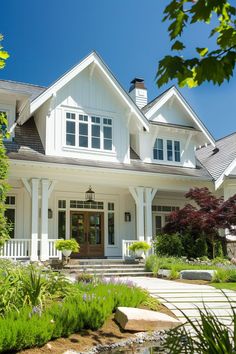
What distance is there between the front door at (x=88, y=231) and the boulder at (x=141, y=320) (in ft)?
37.6

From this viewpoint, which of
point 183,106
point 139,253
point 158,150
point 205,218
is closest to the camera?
point 205,218

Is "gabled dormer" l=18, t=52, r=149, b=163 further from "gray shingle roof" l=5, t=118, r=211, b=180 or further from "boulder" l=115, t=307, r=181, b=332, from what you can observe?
"boulder" l=115, t=307, r=181, b=332

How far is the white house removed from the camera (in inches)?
622

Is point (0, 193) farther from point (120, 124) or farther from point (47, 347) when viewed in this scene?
point (120, 124)

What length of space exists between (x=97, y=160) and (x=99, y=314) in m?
11.3

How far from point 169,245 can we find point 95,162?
14.8ft

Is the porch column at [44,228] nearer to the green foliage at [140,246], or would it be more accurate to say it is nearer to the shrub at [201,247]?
the green foliage at [140,246]

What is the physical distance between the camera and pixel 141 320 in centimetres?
676

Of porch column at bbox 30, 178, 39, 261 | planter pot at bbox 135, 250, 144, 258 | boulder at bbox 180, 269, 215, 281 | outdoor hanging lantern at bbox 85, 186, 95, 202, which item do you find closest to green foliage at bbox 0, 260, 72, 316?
boulder at bbox 180, 269, 215, 281

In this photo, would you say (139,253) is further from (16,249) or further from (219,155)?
(219,155)

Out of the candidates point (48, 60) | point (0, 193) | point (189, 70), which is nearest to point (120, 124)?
point (48, 60)

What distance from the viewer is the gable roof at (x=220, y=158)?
19391mm

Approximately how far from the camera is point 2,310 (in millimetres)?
6336

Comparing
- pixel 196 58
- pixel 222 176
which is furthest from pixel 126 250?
pixel 196 58
